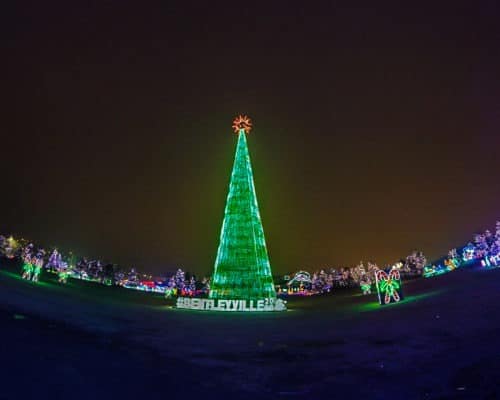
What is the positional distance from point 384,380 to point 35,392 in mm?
7372

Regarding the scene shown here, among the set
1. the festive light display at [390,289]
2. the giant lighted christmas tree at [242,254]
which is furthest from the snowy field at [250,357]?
the giant lighted christmas tree at [242,254]

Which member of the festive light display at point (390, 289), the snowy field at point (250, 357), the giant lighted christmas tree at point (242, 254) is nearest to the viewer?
the snowy field at point (250, 357)

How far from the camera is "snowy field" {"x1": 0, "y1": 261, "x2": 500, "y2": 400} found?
27.5ft

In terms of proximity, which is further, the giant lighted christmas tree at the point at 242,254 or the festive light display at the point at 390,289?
the giant lighted christmas tree at the point at 242,254

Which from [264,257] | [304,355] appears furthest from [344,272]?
[304,355]

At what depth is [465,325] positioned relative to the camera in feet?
49.3

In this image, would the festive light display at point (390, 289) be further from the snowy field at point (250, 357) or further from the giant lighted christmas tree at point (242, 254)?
the giant lighted christmas tree at point (242, 254)

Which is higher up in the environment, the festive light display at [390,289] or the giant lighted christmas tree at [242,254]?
the giant lighted christmas tree at [242,254]

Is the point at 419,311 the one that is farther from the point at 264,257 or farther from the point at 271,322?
the point at 264,257

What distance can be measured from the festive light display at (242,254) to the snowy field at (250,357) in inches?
539

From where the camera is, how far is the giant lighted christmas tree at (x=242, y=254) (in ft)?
109

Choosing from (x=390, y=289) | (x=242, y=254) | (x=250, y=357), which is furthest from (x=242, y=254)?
(x=250, y=357)

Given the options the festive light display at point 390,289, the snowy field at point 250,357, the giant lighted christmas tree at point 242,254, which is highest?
the giant lighted christmas tree at point 242,254

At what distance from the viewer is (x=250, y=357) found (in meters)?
13.0
